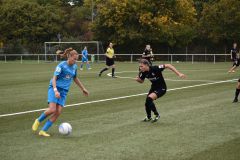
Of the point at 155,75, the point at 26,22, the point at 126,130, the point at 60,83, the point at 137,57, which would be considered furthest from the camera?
the point at 26,22

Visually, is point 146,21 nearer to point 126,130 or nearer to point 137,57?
point 137,57

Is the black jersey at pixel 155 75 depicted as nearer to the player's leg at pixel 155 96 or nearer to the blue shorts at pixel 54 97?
the player's leg at pixel 155 96

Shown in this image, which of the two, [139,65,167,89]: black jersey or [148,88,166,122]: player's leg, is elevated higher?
[139,65,167,89]: black jersey

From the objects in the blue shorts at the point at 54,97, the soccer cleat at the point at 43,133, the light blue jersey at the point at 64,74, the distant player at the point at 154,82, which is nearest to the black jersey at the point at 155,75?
the distant player at the point at 154,82

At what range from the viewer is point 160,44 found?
59.1m

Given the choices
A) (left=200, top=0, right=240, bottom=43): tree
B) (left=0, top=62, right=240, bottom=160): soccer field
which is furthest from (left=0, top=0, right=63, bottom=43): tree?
(left=0, top=62, right=240, bottom=160): soccer field

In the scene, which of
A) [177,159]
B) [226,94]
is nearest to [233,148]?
[177,159]

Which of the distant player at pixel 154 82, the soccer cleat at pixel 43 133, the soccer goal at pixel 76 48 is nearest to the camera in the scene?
the soccer cleat at pixel 43 133

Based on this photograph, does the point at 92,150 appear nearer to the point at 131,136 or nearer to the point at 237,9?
the point at 131,136

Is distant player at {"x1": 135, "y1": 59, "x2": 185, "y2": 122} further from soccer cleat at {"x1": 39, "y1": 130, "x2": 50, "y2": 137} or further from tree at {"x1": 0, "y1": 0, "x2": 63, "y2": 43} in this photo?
tree at {"x1": 0, "y1": 0, "x2": 63, "y2": 43}

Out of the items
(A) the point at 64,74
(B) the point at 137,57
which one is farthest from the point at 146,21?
(A) the point at 64,74

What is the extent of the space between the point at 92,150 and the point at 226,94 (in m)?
10.0

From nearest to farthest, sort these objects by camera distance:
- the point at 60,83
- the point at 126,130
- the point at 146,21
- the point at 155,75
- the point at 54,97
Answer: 1. the point at 54,97
2. the point at 60,83
3. the point at 126,130
4. the point at 155,75
5. the point at 146,21

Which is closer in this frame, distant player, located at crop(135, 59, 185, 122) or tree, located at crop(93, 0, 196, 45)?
distant player, located at crop(135, 59, 185, 122)
